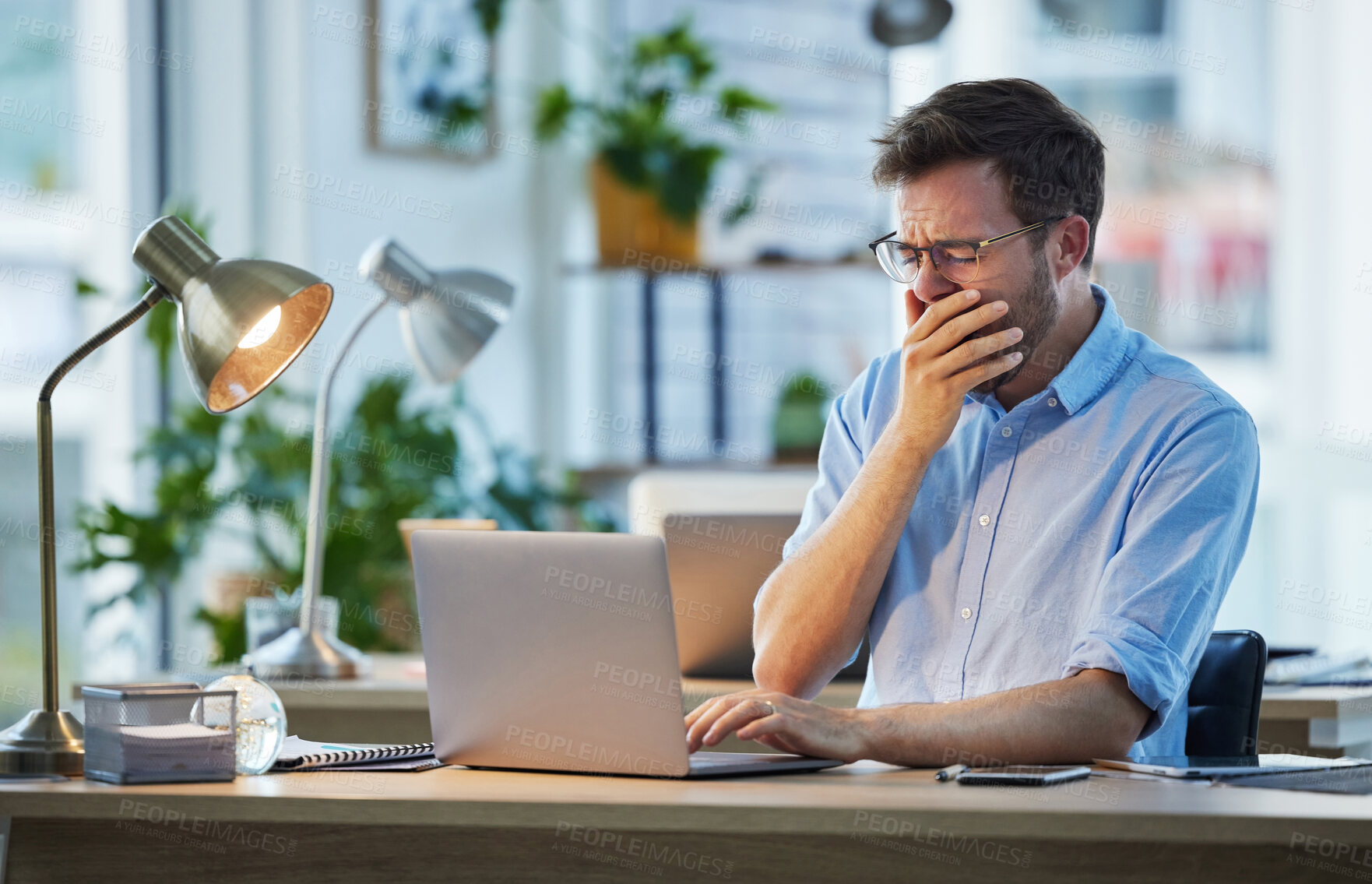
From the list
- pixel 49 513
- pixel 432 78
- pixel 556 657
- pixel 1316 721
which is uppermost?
pixel 432 78

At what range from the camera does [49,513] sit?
65.1 inches

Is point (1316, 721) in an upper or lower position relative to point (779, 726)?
lower

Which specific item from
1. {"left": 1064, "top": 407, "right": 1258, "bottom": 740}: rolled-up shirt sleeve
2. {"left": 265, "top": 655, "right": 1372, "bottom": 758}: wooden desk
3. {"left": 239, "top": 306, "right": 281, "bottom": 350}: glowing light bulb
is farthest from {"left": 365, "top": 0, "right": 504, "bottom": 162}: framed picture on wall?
{"left": 1064, "top": 407, "right": 1258, "bottom": 740}: rolled-up shirt sleeve

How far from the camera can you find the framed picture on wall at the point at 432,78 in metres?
4.23

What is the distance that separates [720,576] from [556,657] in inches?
36.2

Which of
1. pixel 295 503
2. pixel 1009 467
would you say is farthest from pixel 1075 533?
pixel 295 503

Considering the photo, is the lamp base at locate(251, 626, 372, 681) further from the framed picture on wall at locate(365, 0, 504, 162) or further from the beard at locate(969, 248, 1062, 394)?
the framed picture on wall at locate(365, 0, 504, 162)

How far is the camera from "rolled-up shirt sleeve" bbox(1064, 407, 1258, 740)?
1.67 meters

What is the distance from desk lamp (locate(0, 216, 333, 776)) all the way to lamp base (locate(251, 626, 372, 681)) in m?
0.91

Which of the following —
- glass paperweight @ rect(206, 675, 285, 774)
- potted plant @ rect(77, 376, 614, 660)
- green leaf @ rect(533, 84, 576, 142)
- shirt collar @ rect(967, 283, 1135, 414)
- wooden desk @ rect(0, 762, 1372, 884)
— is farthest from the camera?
green leaf @ rect(533, 84, 576, 142)

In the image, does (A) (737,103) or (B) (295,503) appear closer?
(B) (295,503)

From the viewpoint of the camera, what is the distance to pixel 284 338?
1.76 metres

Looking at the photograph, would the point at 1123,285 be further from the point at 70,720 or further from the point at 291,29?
the point at 70,720

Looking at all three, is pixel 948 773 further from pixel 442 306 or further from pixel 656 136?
pixel 656 136
